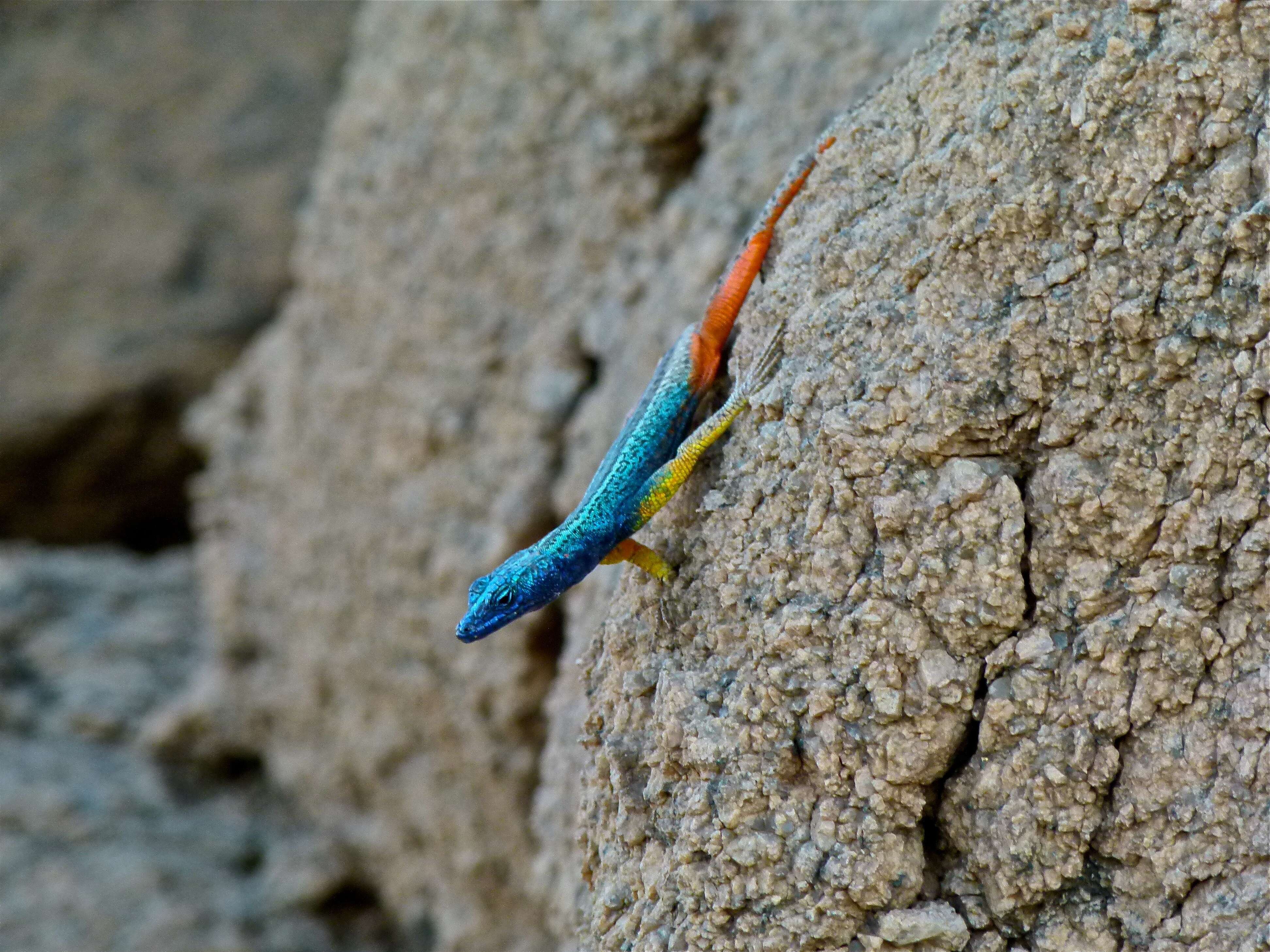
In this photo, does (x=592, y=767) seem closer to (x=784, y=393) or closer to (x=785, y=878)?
(x=785, y=878)

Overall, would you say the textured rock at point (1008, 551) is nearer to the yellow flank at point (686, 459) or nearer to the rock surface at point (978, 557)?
the rock surface at point (978, 557)

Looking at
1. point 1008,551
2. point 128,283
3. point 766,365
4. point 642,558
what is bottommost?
point 1008,551

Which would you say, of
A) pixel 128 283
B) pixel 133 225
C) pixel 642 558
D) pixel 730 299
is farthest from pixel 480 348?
pixel 133 225

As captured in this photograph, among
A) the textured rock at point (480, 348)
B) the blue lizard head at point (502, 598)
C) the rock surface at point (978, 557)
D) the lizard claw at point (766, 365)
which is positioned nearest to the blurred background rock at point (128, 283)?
the textured rock at point (480, 348)

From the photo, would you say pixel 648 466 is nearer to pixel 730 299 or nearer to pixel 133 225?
pixel 730 299

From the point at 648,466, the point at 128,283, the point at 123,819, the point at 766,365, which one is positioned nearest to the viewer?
the point at 766,365

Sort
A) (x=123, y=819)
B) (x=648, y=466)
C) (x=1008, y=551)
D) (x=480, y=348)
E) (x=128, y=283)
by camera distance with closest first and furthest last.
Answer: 1. (x=1008, y=551)
2. (x=648, y=466)
3. (x=480, y=348)
4. (x=123, y=819)
5. (x=128, y=283)

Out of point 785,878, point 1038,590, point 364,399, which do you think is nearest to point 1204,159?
point 1038,590
